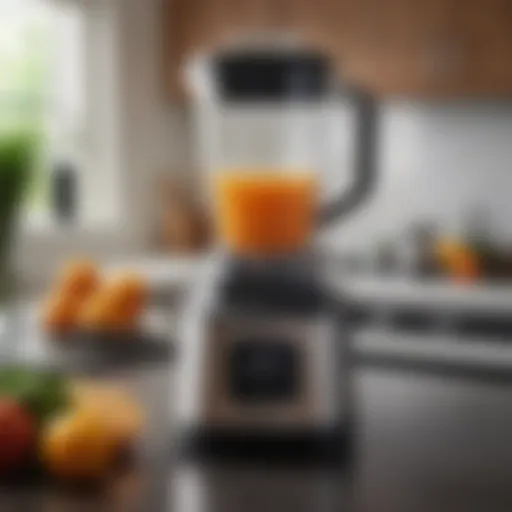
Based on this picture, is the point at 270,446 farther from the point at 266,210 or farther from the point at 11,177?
the point at 11,177

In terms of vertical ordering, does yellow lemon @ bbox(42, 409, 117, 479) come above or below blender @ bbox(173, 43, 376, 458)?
below

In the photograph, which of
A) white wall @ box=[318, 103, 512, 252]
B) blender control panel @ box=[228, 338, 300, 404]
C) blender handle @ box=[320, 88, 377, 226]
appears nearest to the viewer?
blender control panel @ box=[228, 338, 300, 404]

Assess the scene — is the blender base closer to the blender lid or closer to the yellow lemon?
the yellow lemon

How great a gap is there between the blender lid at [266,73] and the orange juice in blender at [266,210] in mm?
88

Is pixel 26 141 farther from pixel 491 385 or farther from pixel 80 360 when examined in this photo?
pixel 491 385

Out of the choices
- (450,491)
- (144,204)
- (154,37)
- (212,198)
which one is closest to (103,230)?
(144,204)

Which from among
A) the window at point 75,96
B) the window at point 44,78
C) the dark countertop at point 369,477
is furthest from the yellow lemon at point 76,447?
the window at point 75,96

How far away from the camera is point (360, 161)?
1.40 meters

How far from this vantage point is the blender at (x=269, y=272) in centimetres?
126

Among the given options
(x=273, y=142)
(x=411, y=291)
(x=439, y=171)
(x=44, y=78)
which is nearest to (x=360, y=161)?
(x=273, y=142)

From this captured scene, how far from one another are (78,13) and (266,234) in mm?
2997

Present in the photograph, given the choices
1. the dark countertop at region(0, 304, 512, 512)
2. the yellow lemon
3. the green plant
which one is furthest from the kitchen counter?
the yellow lemon

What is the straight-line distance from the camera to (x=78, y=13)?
13.7ft

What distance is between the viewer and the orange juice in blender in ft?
4.42
